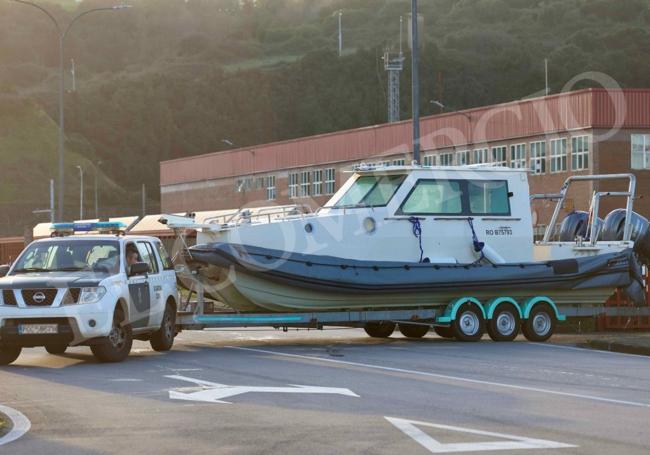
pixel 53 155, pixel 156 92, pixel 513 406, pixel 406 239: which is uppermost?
pixel 156 92

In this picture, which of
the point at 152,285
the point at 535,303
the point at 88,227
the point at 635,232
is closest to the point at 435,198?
the point at 535,303

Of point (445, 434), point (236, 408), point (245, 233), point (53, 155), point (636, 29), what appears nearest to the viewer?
point (445, 434)

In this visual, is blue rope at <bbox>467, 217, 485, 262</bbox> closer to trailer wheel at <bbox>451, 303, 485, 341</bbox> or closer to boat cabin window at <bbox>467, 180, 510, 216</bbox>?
boat cabin window at <bbox>467, 180, 510, 216</bbox>

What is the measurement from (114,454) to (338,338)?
16.0m

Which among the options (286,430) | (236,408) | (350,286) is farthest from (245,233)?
A: (286,430)

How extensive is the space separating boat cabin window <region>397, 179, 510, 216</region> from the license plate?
7945 millimetres

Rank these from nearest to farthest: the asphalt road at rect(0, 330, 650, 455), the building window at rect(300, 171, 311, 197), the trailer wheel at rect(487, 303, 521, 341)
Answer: the asphalt road at rect(0, 330, 650, 455)
the trailer wheel at rect(487, 303, 521, 341)
the building window at rect(300, 171, 311, 197)

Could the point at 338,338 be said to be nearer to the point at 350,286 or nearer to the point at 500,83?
the point at 350,286

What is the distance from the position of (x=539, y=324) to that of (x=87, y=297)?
9646 millimetres

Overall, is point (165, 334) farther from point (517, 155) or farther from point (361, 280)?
point (517, 155)

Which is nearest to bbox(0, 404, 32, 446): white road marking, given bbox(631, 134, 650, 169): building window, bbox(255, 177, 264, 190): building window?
bbox(631, 134, 650, 169): building window

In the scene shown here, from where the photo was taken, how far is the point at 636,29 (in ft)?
608

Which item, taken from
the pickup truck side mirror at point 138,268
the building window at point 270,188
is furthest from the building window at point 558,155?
the pickup truck side mirror at point 138,268

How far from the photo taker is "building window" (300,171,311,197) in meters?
89.8
